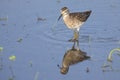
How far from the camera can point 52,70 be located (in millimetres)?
9055

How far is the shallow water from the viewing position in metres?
8.95

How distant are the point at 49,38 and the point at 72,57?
1.26m

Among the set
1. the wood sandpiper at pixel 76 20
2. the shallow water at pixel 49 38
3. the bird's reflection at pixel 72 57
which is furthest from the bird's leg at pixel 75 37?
the bird's reflection at pixel 72 57

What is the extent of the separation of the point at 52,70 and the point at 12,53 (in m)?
1.46

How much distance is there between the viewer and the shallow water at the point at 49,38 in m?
8.95

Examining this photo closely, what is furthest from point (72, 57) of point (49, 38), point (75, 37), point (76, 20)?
point (76, 20)

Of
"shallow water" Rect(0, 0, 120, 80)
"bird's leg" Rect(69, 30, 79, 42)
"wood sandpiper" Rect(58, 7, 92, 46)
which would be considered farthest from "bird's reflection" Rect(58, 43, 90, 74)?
"wood sandpiper" Rect(58, 7, 92, 46)

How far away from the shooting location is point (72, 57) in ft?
32.1

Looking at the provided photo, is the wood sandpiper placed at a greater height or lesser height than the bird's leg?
greater

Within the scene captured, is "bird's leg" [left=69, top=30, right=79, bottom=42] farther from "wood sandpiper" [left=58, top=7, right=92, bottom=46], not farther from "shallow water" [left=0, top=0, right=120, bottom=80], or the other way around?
"shallow water" [left=0, top=0, right=120, bottom=80]

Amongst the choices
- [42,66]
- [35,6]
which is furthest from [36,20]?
[42,66]

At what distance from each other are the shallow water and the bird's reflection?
0.10m

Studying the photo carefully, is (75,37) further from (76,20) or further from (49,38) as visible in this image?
(49,38)

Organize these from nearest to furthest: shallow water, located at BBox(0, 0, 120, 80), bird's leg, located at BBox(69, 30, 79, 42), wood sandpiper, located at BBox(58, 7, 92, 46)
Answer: shallow water, located at BBox(0, 0, 120, 80), bird's leg, located at BBox(69, 30, 79, 42), wood sandpiper, located at BBox(58, 7, 92, 46)
